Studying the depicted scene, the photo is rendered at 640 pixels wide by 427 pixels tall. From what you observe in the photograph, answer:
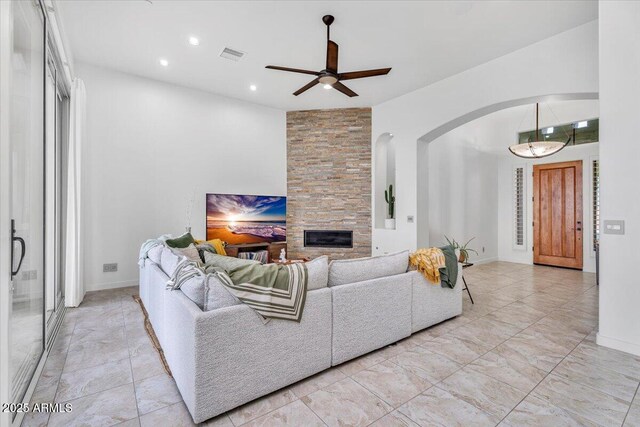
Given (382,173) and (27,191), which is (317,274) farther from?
(382,173)

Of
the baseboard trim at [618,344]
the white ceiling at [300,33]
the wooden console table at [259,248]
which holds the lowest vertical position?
the baseboard trim at [618,344]

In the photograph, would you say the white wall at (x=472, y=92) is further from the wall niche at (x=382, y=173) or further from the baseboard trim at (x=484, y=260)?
the baseboard trim at (x=484, y=260)

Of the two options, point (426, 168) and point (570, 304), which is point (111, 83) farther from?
point (570, 304)

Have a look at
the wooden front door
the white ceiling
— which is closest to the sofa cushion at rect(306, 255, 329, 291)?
the white ceiling

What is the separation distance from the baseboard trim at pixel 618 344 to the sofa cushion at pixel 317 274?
255 centimetres

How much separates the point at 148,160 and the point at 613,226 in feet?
19.2

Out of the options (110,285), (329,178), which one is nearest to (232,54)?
(329,178)

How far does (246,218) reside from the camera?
221 inches

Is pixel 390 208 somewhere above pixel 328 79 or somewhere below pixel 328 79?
below

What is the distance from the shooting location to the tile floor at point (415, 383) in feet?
5.53

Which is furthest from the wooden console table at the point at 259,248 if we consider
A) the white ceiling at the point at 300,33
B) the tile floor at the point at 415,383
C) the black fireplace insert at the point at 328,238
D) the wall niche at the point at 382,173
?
the white ceiling at the point at 300,33

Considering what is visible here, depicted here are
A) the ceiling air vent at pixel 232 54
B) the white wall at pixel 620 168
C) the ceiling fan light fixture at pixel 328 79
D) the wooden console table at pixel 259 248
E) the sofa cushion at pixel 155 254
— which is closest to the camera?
the white wall at pixel 620 168

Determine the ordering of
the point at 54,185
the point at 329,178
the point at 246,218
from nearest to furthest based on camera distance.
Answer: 1. the point at 54,185
2. the point at 246,218
3. the point at 329,178

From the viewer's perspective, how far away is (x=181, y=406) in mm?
1779
